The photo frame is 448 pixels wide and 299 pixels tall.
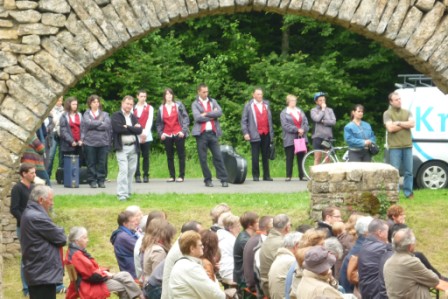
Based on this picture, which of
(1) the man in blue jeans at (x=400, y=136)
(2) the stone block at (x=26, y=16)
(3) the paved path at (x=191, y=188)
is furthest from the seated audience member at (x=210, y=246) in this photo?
(3) the paved path at (x=191, y=188)

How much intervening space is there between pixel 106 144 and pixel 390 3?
1038cm

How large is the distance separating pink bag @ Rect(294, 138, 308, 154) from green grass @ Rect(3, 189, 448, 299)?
364cm

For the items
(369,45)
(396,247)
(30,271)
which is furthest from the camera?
(369,45)

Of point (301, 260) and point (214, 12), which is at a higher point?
point (214, 12)

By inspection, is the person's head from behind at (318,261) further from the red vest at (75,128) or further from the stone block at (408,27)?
the red vest at (75,128)

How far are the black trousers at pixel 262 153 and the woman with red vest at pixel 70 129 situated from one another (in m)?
3.32

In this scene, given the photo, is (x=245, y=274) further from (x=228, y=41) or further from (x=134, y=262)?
(x=228, y=41)

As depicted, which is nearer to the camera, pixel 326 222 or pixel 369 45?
pixel 326 222

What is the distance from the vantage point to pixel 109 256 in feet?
64.3

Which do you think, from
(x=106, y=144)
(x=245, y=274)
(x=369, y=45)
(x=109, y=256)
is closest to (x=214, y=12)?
(x=245, y=274)

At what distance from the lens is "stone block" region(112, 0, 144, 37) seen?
13844 millimetres

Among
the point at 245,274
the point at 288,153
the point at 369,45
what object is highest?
the point at 369,45

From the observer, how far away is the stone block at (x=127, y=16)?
13844 millimetres

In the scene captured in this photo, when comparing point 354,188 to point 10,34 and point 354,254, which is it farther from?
point 10,34
